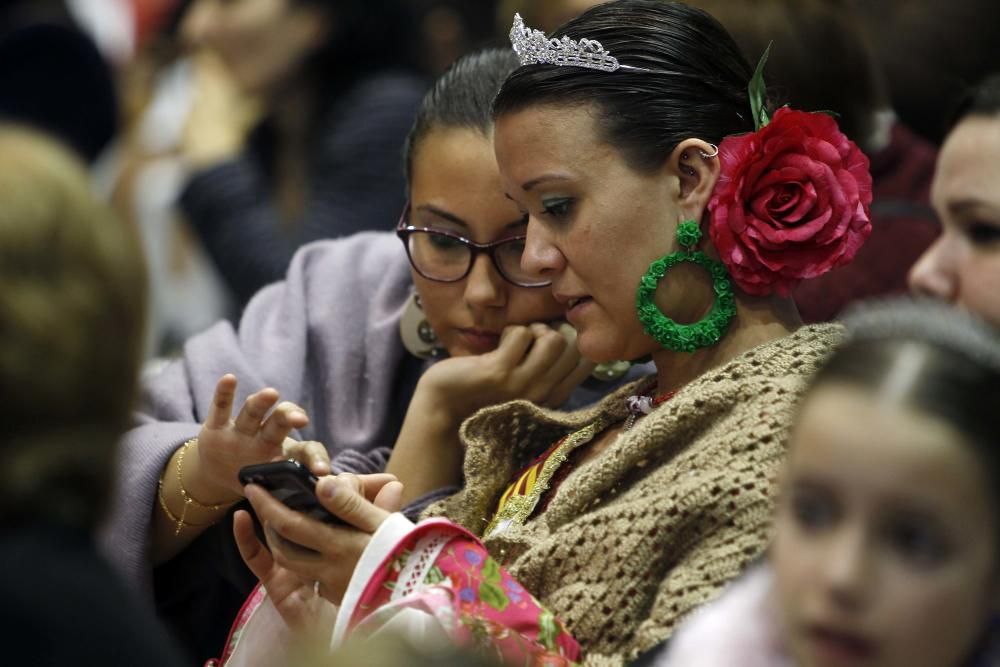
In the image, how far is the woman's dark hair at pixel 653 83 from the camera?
238 cm

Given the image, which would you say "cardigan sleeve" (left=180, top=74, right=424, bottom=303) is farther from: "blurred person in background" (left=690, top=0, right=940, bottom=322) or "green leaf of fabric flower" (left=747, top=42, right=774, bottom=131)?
"green leaf of fabric flower" (left=747, top=42, right=774, bottom=131)

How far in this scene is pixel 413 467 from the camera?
2820 mm

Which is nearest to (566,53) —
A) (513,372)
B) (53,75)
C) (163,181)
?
(513,372)

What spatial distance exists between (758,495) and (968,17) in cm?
168

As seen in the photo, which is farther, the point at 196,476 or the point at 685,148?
the point at 196,476

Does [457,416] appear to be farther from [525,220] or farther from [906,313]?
[906,313]

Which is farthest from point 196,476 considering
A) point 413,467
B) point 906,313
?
point 906,313

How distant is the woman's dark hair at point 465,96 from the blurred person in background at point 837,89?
462 mm

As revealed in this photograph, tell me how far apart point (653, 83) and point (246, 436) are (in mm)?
823

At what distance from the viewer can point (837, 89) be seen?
10.6 ft

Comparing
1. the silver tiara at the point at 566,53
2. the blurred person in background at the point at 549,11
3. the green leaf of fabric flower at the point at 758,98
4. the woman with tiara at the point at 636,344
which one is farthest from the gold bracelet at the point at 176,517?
the blurred person in background at the point at 549,11

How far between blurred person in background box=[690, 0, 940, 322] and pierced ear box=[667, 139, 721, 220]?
743 mm

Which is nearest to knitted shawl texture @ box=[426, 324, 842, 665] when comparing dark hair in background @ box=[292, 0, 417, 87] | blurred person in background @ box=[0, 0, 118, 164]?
dark hair in background @ box=[292, 0, 417, 87]

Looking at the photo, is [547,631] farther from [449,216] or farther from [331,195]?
[331,195]
